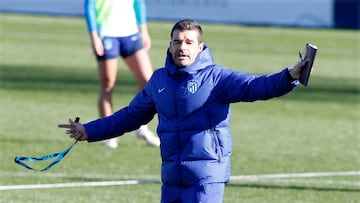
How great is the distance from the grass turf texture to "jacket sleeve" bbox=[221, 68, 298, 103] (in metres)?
2.88

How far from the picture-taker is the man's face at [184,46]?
7668mm

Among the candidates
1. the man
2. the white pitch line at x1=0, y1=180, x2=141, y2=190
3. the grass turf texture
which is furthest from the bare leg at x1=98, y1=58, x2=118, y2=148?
the man

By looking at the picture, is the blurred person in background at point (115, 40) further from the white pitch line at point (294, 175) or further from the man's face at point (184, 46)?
the man's face at point (184, 46)

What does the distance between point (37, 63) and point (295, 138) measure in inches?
386

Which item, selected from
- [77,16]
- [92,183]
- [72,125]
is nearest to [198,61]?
[72,125]

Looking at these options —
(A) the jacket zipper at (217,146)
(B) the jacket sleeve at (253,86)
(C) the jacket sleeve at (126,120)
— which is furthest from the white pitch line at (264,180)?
(B) the jacket sleeve at (253,86)

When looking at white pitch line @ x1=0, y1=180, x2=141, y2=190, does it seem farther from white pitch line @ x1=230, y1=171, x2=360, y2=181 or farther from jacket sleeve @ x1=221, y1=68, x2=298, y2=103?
jacket sleeve @ x1=221, y1=68, x2=298, y2=103

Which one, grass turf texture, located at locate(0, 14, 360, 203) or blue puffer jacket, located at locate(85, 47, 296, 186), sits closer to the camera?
blue puffer jacket, located at locate(85, 47, 296, 186)

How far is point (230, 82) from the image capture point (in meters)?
7.73

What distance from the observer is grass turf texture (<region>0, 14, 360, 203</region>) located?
36.1 feet

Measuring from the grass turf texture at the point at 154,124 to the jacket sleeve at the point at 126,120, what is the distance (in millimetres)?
2180

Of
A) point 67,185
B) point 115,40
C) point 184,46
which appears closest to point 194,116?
point 184,46

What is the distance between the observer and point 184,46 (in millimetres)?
7668

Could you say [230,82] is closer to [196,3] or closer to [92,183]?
[92,183]
